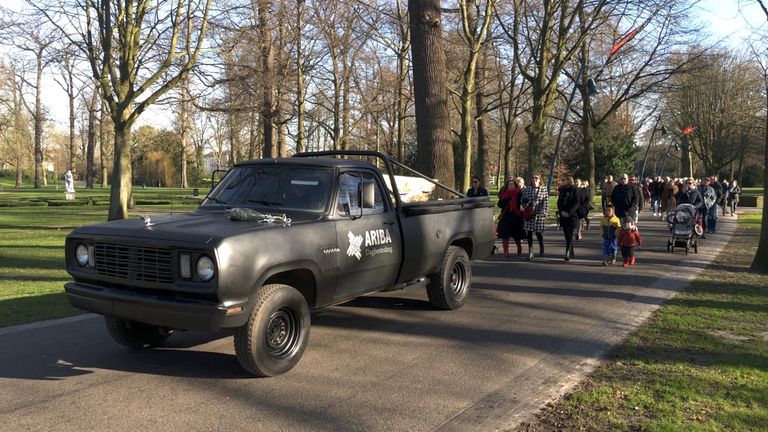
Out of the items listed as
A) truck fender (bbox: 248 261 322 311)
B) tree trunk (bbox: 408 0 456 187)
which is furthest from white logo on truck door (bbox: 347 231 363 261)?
tree trunk (bbox: 408 0 456 187)

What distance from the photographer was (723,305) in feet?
26.0

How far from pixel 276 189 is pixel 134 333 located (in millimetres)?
2017

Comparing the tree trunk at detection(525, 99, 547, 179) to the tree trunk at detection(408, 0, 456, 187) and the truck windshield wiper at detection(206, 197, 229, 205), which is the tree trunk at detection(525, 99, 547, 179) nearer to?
the tree trunk at detection(408, 0, 456, 187)

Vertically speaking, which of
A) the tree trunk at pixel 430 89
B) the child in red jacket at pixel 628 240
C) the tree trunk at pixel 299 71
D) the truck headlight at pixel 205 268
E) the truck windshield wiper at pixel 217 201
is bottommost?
the child in red jacket at pixel 628 240

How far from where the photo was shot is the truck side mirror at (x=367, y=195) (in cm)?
605

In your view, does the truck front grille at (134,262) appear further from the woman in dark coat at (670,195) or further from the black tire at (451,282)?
the woman in dark coat at (670,195)

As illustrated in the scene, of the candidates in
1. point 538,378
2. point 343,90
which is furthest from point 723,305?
point 343,90

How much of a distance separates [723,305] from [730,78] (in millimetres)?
47811

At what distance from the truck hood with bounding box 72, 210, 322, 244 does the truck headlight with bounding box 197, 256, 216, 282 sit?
146mm

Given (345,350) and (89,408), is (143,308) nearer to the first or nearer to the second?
(89,408)

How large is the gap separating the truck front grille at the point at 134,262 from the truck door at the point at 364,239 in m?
1.64

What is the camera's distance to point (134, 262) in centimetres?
490

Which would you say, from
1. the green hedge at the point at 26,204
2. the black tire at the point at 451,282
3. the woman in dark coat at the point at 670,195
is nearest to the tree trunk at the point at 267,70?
the black tire at the point at 451,282

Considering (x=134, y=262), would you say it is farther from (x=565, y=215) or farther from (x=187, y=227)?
(x=565, y=215)
